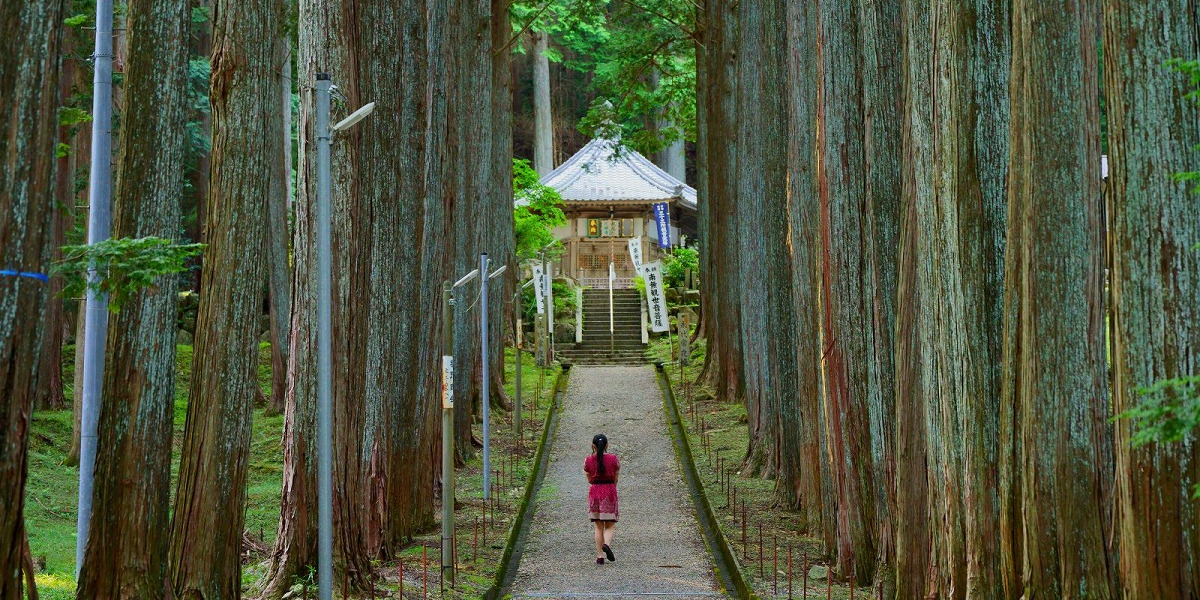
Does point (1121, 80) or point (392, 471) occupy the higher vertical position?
point (1121, 80)

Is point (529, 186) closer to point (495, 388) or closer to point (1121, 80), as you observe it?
point (495, 388)

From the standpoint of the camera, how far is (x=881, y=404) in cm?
1095

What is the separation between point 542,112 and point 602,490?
106 feet

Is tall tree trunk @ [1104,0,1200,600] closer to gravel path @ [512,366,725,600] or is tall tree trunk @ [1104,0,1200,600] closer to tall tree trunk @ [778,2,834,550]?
tall tree trunk @ [778,2,834,550]

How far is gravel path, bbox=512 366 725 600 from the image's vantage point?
12.5m

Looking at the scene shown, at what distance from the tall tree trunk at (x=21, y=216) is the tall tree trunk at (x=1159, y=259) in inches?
217

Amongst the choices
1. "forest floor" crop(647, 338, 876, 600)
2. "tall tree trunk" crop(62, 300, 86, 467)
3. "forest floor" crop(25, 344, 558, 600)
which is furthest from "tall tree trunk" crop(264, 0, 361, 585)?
"tall tree trunk" crop(62, 300, 86, 467)

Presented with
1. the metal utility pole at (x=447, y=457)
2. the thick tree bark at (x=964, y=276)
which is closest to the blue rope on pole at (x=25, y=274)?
the thick tree bark at (x=964, y=276)

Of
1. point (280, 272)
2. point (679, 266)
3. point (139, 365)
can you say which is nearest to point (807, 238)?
Result: point (139, 365)

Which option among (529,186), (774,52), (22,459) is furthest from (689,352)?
(22,459)

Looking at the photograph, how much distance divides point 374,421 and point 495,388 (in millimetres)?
13139

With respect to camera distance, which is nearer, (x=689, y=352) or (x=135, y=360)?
(x=135, y=360)

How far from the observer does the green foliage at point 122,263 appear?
671cm

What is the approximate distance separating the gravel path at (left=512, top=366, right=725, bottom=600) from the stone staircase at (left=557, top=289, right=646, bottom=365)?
21.9 ft
